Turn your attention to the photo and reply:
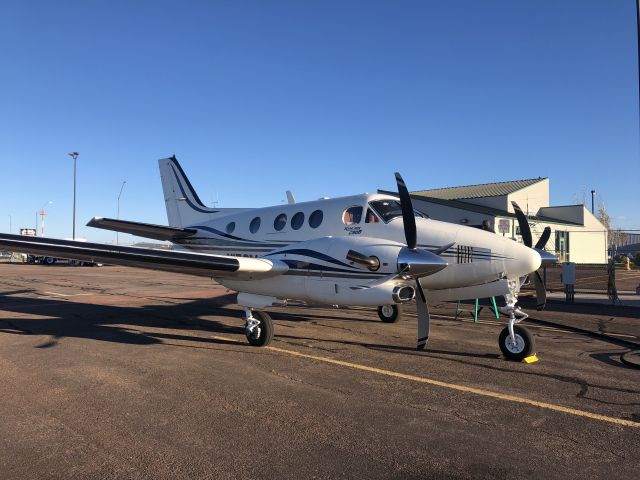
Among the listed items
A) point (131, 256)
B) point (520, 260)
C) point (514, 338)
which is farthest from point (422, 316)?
point (131, 256)

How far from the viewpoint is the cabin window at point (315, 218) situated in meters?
10.0

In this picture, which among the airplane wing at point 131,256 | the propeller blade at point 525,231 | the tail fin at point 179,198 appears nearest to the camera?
the airplane wing at point 131,256

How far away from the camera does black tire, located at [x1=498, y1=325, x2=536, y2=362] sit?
24.3 feet

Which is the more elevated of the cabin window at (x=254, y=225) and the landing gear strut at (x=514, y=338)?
the cabin window at (x=254, y=225)

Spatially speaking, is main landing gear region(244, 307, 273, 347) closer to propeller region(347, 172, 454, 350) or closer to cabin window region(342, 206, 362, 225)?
propeller region(347, 172, 454, 350)

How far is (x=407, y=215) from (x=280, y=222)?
13.8 ft

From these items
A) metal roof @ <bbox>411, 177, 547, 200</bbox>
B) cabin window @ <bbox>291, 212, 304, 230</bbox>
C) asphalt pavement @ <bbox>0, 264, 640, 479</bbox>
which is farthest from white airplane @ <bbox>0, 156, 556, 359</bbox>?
metal roof @ <bbox>411, 177, 547, 200</bbox>

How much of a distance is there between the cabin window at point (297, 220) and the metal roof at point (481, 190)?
39.2 meters

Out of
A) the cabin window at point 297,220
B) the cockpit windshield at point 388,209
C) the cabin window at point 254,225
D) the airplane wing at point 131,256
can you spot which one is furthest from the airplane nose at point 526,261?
the cabin window at point 254,225

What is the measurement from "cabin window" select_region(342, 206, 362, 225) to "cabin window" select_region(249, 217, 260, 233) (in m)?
3.27

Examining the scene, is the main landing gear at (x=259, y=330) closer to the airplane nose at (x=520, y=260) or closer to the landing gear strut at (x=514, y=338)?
the landing gear strut at (x=514, y=338)

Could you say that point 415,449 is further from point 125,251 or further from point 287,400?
point 125,251

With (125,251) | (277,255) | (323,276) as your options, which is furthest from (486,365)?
(125,251)

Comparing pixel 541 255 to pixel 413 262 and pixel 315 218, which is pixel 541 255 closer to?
pixel 413 262
